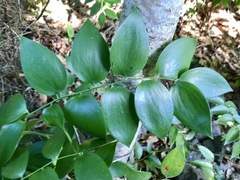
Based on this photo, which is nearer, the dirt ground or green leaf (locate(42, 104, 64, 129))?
green leaf (locate(42, 104, 64, 129))

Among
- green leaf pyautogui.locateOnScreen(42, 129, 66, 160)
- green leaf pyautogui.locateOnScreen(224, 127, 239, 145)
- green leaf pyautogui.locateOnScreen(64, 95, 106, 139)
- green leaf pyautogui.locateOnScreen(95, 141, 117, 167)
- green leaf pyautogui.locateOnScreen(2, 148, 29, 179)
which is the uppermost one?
green leaf pyautogui.locateOnScreen(64, 95, 106, 139)

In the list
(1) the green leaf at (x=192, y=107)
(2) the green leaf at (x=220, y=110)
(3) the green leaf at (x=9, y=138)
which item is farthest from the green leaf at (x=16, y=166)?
(2) the green leaf at (x=220, y=110)

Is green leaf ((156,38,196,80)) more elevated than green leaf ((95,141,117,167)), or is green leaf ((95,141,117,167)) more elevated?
green leaf ((156,38,196,80))

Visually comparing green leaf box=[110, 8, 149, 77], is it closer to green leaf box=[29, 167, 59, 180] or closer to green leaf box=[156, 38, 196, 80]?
green leaf box=[156, 38, 196, 80]

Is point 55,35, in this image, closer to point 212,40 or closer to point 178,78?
point 212,40

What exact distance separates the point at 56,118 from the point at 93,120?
6 cm

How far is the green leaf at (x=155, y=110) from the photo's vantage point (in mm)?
416

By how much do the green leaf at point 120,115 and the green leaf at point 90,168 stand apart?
0.05m

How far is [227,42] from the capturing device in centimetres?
167

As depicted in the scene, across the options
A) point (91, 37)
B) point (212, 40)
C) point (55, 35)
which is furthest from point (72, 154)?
point (212, 40)

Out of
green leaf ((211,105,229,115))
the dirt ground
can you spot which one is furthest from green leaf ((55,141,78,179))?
the dirt ground

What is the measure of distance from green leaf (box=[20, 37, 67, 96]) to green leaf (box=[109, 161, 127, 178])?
0.82 ft

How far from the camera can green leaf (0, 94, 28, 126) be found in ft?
1.51

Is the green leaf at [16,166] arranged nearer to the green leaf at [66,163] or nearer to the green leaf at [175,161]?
the green leaf at [66,163]
